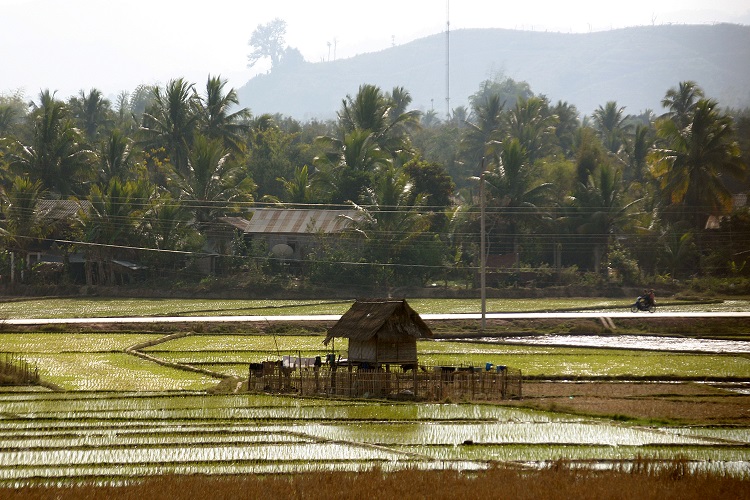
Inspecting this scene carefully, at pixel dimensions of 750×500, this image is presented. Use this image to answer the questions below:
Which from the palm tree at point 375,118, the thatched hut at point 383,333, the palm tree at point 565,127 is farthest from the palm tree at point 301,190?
the thatched hut at point 383,333

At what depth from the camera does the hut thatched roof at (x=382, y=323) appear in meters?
27.0

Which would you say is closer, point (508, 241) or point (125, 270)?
point (125, 270)

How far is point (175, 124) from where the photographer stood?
6806 cm

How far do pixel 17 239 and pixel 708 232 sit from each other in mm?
38142

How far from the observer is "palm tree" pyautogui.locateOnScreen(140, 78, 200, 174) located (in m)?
67.2

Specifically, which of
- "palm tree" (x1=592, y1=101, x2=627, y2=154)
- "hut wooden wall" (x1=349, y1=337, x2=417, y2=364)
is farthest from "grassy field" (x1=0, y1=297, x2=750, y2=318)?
"palm tree" (x1=592, y1=101, x2=627, y2=154)

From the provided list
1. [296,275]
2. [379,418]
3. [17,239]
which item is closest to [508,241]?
[296,275]

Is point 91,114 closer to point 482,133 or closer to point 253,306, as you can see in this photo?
point 482,133

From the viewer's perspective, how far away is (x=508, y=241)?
59.9 m

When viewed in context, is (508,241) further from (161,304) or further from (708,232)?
(161,304)

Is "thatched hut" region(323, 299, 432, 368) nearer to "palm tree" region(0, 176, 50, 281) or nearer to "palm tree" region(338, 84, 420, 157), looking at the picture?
"palm tree" region(0, 176, 50, 281)

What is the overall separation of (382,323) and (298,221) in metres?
31.0

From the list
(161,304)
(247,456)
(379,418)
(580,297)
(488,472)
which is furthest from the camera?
(580,297)

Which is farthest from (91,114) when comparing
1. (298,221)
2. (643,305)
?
(643,305)
